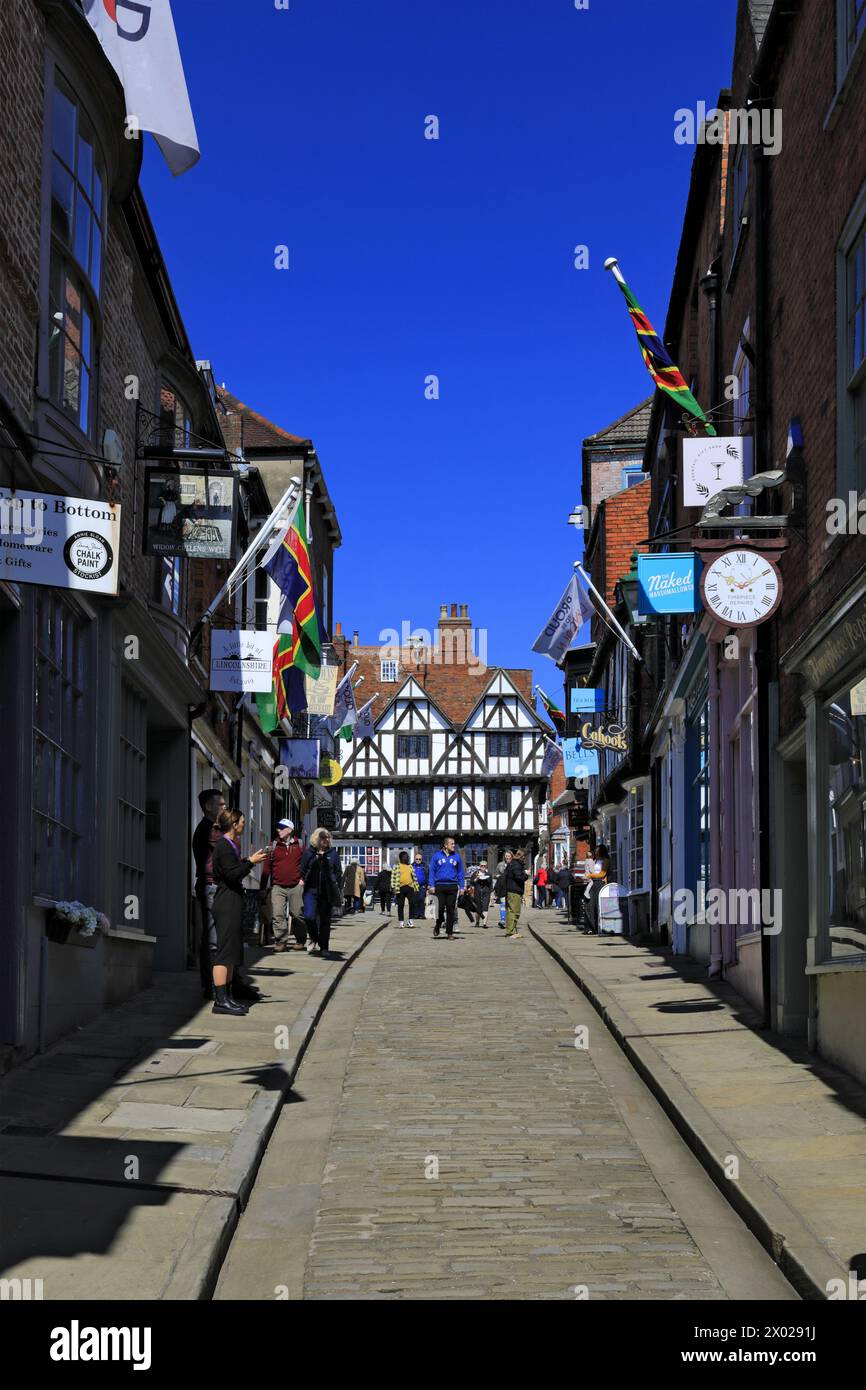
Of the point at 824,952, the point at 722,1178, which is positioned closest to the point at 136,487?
the point at 824,952

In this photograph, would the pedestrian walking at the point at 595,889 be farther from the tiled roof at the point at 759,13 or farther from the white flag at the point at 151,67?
the white flag at the point at 151,67

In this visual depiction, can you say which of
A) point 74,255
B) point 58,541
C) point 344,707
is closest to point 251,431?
point 344,707

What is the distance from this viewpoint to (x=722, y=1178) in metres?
8.25

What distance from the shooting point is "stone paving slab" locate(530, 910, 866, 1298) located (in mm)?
6988

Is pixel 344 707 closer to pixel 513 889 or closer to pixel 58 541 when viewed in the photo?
pixel 513 889

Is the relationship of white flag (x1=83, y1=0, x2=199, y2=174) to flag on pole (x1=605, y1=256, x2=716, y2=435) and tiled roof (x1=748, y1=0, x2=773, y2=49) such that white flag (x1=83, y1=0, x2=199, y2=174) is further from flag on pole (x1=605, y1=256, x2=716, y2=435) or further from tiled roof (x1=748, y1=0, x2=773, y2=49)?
tiled roof (x1=748, y1=0, x2=773, y2=49)

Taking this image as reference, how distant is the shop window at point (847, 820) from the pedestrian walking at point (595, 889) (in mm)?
15315

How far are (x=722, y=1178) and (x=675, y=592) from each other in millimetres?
9886

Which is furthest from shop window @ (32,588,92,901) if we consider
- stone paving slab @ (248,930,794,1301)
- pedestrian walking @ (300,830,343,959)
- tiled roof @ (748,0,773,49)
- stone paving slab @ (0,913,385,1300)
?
tiled roof @ (748,0,773,49)

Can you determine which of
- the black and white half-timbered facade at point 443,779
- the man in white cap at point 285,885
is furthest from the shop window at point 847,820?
the black and white half-timbered facade at point 443,779

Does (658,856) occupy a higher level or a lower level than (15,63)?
lower

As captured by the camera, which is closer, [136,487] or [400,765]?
[136,487]

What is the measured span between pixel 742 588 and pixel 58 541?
18.7 feet
